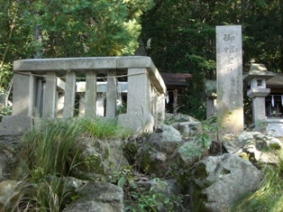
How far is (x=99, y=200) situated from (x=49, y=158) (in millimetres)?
885

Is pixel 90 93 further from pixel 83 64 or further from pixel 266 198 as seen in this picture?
pixel 266 198

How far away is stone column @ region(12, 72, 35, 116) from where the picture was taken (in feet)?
17.2

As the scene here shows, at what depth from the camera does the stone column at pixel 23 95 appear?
5.25 metres

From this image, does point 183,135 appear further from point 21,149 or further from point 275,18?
point 275,18

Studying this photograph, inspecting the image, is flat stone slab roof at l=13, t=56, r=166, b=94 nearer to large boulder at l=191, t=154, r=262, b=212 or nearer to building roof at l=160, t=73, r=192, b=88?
large boulder at l=191, t=154, r=262, b=212

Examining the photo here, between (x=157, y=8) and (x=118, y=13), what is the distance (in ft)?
30.5

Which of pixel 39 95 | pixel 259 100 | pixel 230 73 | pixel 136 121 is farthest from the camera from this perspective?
pixel 259 100

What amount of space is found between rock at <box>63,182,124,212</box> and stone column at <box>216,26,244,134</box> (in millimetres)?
3574

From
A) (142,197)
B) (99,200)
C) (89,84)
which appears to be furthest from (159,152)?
(89,84)

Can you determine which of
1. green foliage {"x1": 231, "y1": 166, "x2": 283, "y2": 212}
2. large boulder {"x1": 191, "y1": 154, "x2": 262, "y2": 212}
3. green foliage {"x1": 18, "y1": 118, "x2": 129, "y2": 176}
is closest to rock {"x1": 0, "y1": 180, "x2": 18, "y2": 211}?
green foliage {"x1": 18, "y1": 118, "x2": 129, "y2": 176}

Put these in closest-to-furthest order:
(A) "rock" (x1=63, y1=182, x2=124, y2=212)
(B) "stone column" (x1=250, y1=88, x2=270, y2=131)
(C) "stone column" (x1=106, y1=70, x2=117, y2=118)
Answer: (A) "rock" (x1=63, y1=182, x2=124, y2=212)
(C) "stone column" (x1=106, y1=70, x2=117, y2=118)
(B) "stone column" (x1=250, y1=88, x2=270, y2=131)

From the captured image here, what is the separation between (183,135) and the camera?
16.0 ft

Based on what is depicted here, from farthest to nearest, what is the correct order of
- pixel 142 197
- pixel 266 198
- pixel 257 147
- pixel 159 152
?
pixel 257 147
pixel 159 152
pixel 142 197
pixel 266 198

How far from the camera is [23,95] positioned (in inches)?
207
